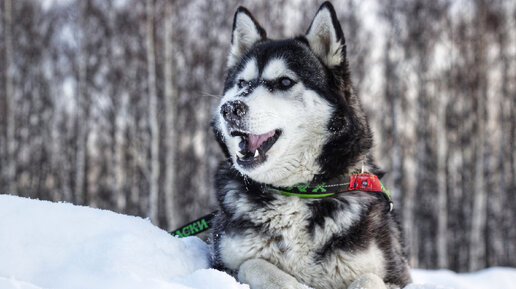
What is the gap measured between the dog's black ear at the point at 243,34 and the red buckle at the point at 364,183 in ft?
4.29

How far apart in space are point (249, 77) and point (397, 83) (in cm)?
975

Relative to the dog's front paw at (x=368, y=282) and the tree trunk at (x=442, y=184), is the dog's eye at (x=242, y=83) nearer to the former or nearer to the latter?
the dog's front paw at (x=368, y=282)

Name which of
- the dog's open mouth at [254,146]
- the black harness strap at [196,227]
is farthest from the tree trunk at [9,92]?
the dog's open mouth at [254,146]

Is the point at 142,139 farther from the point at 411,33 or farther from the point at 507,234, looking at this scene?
the point at 507,234

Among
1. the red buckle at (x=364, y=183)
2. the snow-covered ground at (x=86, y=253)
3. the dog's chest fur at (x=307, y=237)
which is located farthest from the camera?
the red buckle at (x=364, y=183)

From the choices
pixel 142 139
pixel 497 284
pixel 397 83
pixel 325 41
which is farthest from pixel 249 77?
pixel 142 139

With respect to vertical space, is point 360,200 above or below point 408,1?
below

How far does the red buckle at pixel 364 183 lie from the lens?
2.52 m

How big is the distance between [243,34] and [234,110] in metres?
1.02

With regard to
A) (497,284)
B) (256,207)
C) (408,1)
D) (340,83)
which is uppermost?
(408,1)

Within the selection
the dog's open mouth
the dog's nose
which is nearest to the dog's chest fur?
the dog's open mouth

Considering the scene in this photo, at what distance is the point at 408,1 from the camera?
464 inches

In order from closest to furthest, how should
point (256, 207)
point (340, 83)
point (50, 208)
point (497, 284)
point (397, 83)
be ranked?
1. point (50, 208)
2. point (256, 207)
3. point (340, 83)
4. point (497, 284)
5. point (397, 83)

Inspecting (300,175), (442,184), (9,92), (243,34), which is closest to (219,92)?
(9,92)
